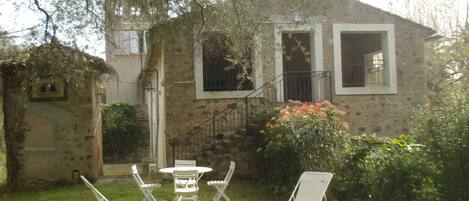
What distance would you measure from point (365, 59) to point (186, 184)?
1177cm

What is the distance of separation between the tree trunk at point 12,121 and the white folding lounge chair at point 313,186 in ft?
25.9

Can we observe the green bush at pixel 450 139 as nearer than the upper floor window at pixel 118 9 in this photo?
Yes

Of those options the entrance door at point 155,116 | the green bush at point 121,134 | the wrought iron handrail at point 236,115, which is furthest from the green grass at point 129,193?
the green bush at point 121,134

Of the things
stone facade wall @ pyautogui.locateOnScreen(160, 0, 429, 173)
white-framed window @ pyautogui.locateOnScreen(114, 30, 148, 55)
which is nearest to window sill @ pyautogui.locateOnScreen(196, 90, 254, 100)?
stone facade wall @ pyautogui.locateOnScreen(160, 0, 429, 173)

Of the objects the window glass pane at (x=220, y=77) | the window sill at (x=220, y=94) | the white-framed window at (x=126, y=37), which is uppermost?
the white-framed window at (x=126, y=37)

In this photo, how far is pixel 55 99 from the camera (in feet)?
42.3

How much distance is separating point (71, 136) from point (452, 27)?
1715cm

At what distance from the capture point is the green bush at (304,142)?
966 centimetres

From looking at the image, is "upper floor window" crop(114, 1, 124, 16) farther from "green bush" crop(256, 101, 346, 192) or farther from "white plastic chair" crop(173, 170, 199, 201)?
"green bush" crop(256, 101, 346, 192)

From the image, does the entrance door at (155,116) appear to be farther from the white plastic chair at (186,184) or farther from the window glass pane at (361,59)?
the white plastic chair at (186,184)

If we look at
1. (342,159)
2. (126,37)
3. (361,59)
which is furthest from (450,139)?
(361,59)

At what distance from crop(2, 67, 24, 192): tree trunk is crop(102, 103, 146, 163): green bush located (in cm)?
898

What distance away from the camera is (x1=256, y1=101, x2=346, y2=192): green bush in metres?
9.66

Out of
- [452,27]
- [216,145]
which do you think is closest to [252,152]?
[216,145]
